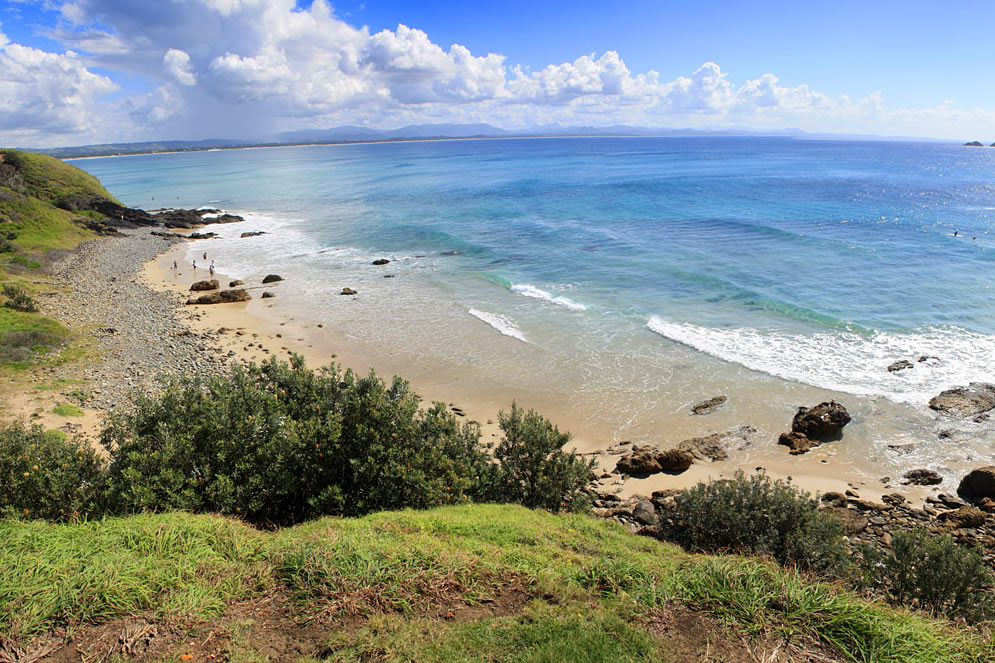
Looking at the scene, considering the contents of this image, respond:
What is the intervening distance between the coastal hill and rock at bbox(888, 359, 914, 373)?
16714 mm

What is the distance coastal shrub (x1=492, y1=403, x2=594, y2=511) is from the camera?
492 inches

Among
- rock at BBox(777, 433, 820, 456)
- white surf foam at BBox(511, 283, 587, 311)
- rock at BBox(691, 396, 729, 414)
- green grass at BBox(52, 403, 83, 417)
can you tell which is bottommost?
rock at BBox(777, 433, 820, 456)

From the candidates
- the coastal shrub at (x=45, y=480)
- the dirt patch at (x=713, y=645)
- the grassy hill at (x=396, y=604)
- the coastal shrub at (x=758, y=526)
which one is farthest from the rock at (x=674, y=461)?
the coastal shrub at (x=45, y=480)

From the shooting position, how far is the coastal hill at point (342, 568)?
241 inches

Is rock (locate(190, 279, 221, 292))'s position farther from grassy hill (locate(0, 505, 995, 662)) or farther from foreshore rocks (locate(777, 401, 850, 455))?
foreshore rocks (locate(777, 401, 850, 455))

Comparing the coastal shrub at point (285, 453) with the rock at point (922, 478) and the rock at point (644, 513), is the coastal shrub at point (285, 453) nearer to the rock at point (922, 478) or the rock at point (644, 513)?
the rock at point (644, 513)

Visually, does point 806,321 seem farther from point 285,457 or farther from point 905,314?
point 285,457

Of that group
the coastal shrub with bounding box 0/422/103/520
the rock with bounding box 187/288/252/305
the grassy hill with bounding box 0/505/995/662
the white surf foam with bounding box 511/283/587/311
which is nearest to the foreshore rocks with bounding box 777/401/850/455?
the grassy hill with bounding box 0/505/995/662

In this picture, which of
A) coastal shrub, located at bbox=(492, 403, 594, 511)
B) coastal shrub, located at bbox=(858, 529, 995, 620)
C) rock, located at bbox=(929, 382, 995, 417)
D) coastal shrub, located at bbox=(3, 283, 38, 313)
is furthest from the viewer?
coastal shrub, located at bbox=(3, 283, 38, 313)

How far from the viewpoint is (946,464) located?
17234 mm

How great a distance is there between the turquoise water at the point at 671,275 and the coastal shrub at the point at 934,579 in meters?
13.6

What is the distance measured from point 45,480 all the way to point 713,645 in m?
10.7

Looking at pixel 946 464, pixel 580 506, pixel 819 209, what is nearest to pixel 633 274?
pixel 946 464

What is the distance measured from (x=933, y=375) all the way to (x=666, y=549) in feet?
67.7
